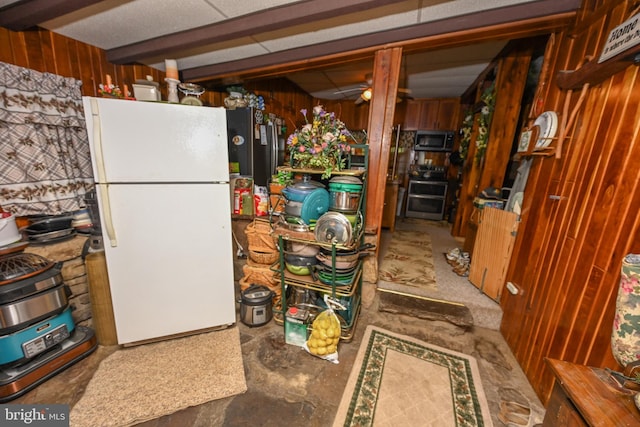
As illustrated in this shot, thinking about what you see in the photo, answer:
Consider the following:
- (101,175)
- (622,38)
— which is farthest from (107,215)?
(622,38)

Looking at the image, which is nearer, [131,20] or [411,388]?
[411,388]

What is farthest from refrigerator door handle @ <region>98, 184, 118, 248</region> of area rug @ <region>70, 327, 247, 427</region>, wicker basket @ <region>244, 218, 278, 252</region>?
wicker basket @ <region>244, 218, 278, 252</region>

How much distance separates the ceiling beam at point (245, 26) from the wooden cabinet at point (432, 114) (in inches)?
159

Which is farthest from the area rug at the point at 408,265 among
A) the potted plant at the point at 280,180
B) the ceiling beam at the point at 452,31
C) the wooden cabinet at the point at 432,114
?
the wooden cabinet at the point at 432,114

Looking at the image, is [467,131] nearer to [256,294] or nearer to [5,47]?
[256,294]

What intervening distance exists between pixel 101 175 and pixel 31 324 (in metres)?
1.00

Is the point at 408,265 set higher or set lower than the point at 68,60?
lower

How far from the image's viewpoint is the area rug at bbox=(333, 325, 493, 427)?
136cm

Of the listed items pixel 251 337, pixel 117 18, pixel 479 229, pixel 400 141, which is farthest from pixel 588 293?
pixel 400 141

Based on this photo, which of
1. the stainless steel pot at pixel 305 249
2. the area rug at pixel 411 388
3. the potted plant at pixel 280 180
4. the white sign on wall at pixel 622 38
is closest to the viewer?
the white sign on wall at pixel 622 38

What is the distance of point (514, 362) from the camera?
1.75 m

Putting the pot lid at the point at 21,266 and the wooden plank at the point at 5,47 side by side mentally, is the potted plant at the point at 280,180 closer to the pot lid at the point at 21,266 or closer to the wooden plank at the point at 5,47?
the pot lid at the point at 21,266

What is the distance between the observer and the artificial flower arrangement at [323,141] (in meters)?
1.76

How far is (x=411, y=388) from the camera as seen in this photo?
5.04 ft
